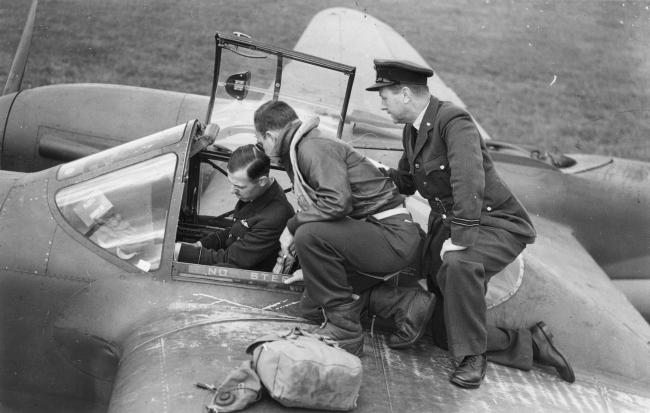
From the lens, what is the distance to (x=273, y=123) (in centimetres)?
423

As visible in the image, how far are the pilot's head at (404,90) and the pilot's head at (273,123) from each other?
535 millimetres

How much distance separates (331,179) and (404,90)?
0.68 meters

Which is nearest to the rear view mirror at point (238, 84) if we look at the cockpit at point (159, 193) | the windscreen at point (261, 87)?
the windscreen at point (261, 87)

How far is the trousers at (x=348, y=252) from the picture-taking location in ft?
13.4

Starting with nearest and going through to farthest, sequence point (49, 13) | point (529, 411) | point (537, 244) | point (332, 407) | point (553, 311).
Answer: point (332, 407) → point (529, 411) → point (553, 311) → point (537, 244) → point (49, 13)

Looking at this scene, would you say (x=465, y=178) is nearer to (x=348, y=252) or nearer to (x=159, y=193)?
(x=348, y=252)

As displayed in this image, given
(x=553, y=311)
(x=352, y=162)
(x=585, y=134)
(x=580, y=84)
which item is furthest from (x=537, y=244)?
(x=580, y=84)

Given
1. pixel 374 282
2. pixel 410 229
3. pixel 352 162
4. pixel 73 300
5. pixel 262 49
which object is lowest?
pixel 73 300

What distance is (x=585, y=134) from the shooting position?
493 inches

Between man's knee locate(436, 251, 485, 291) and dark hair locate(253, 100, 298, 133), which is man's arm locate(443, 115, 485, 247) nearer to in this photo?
man's knee locate(436, 251, 485, 291)

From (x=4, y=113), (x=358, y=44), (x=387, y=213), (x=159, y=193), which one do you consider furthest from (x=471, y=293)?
(x=358, y=44)

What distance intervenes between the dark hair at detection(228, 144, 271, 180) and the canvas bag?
1.25 metres

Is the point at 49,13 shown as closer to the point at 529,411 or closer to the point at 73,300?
the point at 73,300

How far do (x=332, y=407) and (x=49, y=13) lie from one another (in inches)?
460
